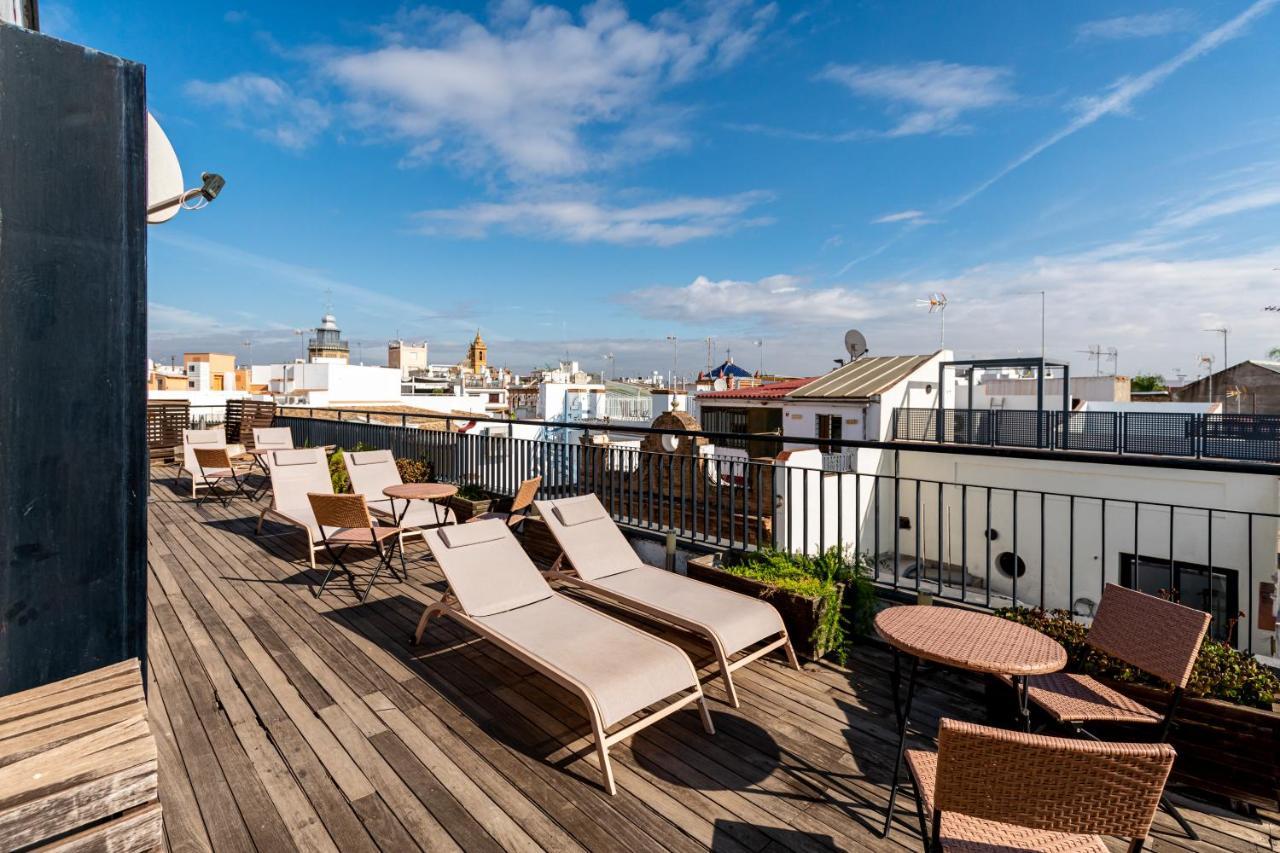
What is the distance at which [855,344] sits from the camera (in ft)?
→ 83.1

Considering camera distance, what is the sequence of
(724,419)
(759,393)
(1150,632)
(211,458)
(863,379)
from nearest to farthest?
1. (1150,632)
2. (211,458)
3. (863,379)
4. (759,393)
5. (724,419)

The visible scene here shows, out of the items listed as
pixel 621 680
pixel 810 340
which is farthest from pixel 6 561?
pixel 810 340

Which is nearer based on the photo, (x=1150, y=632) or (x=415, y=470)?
(x=1150, y=632)

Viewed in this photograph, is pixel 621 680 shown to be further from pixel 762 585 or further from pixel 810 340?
pixel 810 340

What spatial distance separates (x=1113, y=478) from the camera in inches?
540

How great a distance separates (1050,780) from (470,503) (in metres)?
5.83

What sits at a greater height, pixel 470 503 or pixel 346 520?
pixel 346 520

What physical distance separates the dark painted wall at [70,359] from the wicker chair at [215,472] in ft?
23.8

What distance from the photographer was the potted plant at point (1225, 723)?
2.24 m

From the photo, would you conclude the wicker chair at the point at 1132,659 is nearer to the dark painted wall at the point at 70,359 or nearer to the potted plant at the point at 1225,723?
the potted plant at the point at 1225,723

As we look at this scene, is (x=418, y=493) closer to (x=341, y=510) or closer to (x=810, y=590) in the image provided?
(x=341, y=510)

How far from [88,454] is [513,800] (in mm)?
1938

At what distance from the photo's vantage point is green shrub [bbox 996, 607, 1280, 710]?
2.41 metres

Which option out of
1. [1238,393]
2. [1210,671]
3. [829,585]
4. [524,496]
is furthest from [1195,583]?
[1238,393]
